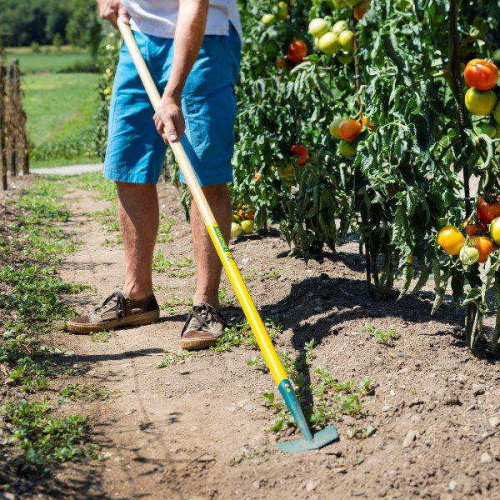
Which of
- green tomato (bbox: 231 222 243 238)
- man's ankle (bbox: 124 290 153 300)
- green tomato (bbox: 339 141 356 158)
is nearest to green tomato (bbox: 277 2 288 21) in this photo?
green tomato (bbox: 231 222 243 238)

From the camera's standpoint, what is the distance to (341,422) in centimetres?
241

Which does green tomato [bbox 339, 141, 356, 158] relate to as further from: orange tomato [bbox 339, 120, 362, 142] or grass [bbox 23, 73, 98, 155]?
grass [bbox 23, 73, 98, 155]

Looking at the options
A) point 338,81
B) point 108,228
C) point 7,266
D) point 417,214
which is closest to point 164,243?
point 108,228


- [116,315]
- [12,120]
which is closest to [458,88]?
[116,315]

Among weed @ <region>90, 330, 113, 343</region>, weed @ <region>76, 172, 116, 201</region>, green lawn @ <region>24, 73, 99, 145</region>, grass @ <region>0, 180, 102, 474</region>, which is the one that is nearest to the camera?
grass @ <region>0, 180, 102, 474</region>

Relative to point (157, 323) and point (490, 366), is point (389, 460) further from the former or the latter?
point (157, 323)

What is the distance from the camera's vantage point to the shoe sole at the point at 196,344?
10.2 ft

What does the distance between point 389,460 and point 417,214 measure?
36.4 inches

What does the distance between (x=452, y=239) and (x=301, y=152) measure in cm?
157

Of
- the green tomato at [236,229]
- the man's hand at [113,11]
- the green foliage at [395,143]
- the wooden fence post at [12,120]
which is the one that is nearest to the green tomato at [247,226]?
the green tomato at [236,229]

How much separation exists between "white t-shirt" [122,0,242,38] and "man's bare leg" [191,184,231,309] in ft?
2.26

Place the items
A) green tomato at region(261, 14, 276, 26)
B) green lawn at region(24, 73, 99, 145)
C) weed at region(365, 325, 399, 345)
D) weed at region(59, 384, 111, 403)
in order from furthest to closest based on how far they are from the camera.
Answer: green lawn at region(24, 73, 99, 145)
green tomato at region(261, 14, 276, 26)
weed at region(365, 325, 399, 345)
weed at region(59, 384, 111, 403)

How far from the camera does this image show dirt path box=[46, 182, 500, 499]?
2102mm

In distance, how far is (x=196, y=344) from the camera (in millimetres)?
Result: 3102
